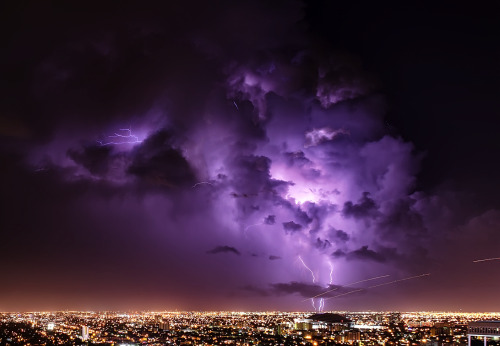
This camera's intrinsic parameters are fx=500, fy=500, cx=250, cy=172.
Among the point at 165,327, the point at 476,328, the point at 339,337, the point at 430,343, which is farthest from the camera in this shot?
the point at 165,327

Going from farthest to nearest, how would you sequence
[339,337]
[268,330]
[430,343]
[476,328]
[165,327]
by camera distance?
1. [165,327]
2. [268,330]
3. [339,337]
4. [430,343]
5. [476,328]

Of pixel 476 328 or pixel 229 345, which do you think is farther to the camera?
pixel 229 345

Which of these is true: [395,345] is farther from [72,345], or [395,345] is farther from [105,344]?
[72,345]

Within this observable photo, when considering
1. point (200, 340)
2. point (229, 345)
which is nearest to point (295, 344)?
point (229, 345)

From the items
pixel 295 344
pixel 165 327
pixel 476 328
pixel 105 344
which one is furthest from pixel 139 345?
pixel 165 327

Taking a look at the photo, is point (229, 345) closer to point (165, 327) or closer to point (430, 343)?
point (430, 343)

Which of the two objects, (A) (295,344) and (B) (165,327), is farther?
(B) (165,327)

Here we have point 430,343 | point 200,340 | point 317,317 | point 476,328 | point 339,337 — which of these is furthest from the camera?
point 317,317

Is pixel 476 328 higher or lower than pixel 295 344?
higher

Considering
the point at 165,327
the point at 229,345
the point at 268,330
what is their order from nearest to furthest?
the point at 229,345 → the point at 268,330 → the point at 165,327
